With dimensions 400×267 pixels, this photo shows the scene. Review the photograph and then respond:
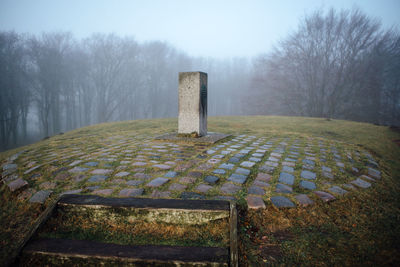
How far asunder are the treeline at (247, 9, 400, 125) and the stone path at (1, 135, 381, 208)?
Result: 59.9ft

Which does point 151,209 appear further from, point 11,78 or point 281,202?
point 11,78

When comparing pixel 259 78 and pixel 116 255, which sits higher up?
pixel 259 78

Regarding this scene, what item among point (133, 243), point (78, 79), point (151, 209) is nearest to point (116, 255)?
point (133, 243)

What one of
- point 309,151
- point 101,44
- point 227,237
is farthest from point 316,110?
point 101,44

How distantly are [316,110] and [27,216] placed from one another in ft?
78.2

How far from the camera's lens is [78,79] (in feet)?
82.2

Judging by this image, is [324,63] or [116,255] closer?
[116,255]

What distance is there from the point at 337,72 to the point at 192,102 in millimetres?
20067

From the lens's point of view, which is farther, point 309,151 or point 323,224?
point 309,151

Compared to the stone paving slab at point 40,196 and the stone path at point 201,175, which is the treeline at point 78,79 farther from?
the stone paving slab at point 40,196

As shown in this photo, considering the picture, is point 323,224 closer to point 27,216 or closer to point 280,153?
point 280,153

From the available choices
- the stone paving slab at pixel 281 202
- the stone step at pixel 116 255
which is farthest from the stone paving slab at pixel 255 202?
the stone step at pixel 116 255

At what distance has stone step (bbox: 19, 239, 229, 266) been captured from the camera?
159 cm

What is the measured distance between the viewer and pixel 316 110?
69.3 feet
